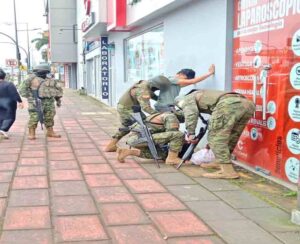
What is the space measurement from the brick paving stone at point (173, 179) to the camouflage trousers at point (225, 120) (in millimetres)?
487

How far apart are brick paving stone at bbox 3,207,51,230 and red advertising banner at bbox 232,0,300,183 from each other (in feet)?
9.12

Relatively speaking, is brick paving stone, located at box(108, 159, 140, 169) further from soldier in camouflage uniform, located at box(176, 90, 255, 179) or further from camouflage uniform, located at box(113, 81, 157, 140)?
soldier in camouflage uniform, located at box(176, 90, 255, 179)

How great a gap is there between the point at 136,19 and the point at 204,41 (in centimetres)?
408

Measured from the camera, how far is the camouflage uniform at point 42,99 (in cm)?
892

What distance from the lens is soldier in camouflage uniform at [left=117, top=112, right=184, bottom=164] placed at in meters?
6.64

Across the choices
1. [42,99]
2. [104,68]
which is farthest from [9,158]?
[104,68]

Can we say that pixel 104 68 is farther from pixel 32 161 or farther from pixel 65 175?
pixel 65 175

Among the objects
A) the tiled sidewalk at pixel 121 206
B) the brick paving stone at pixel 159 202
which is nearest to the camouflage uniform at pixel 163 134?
the tiled sidewalk at pixel 121 206

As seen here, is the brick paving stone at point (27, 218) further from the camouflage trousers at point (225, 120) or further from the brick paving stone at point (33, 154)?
the brick paving stone at point (33, 154)

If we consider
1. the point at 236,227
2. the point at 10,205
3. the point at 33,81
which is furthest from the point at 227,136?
the point at 33,81

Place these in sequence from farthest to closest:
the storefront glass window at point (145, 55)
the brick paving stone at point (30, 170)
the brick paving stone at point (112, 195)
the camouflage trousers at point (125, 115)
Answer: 1. the storefront glass window at point (145, 55)
2. the camouflage trousers at point (125, 115)
3. the brick paving stone at point (30, 170)
4. the brick paving stone at point (112, 195)

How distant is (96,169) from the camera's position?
20.9ft

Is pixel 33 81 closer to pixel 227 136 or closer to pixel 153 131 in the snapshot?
pixel 153 131

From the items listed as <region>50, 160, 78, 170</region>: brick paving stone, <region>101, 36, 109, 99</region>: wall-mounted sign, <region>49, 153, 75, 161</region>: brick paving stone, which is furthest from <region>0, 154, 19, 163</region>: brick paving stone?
<region>101, 36, 109, 99</region>: wall-mounted sign
